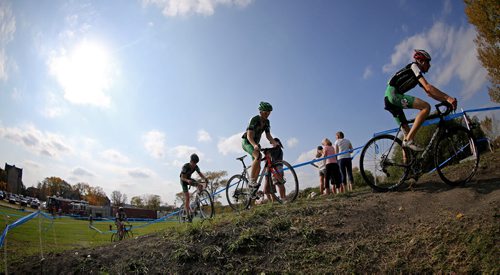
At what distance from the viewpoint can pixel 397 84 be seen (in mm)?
5293

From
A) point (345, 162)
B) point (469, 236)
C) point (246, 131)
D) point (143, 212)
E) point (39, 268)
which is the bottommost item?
point (143, 212)

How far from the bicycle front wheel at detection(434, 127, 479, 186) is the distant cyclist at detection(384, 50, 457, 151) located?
61 cm

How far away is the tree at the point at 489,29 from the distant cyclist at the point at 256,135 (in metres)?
16.7

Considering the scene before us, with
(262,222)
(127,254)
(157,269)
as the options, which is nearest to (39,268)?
(127,254)

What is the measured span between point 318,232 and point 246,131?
3.68 meters

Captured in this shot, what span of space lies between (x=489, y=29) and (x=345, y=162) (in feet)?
48.6

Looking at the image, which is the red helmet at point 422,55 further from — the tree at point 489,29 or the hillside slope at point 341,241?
the tree at point 489,29

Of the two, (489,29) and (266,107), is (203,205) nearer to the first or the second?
(266,107)

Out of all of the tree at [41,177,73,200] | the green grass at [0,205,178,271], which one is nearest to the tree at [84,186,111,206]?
the tree at [41,177,73,200]

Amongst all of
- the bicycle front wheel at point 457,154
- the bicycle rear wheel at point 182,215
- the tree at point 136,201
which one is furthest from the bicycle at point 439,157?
the tree at point 136,201

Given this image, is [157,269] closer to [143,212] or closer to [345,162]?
[345,162]

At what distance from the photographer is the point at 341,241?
360 centimetres

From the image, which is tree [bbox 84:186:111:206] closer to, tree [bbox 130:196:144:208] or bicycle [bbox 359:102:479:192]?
tree [bbox 130:196:144:208]

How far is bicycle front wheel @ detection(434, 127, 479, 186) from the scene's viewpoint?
5014 mm
